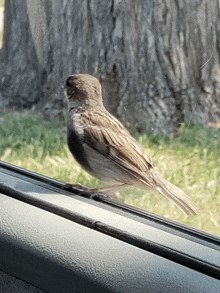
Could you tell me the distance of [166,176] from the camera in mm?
1735

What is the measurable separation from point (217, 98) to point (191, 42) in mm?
300

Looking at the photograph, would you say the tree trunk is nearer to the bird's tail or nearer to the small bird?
the small bird

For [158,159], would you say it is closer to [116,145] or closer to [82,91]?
[116,145]

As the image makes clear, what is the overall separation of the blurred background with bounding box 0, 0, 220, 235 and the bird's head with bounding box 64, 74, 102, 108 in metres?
0.15

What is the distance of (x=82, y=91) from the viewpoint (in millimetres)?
1656

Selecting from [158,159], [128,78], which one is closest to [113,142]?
[158,159]

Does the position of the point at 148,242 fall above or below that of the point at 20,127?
below

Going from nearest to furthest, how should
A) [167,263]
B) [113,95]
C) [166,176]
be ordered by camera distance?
[167,263] → [166,176] → [113,95]

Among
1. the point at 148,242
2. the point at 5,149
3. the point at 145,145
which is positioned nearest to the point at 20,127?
the point at 5,149

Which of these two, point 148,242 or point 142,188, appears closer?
point 148,242

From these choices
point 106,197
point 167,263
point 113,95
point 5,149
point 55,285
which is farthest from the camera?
point 5,149

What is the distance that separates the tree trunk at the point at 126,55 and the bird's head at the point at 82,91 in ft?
0.66

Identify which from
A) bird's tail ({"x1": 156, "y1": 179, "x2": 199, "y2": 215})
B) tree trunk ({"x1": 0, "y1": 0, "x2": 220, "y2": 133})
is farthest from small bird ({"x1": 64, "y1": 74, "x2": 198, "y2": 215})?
tree trunk ({"x1": 0, "y1": 0, "x2": 220, "y2": 133})

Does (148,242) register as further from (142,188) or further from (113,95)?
(113,95)
